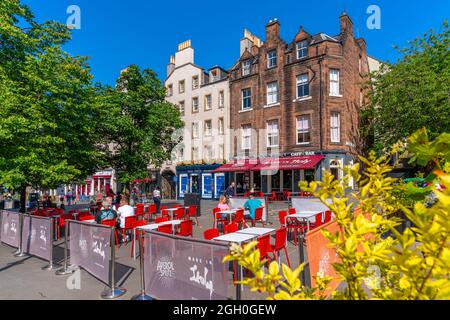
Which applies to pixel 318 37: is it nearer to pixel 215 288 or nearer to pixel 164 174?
pixel 164 174

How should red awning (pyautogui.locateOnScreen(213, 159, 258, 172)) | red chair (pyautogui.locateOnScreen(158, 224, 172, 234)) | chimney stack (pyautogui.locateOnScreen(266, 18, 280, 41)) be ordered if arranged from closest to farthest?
red chair (pyautogui.locateOnScreen(158, 224, 172, 234)) → red awning (pyautogui.locateOnScreen(213, 159, 258, 172)) → chimney stack (pyautogui.locateOnScreen(266, 18, 280, 41))

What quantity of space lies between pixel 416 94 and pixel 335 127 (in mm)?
5860

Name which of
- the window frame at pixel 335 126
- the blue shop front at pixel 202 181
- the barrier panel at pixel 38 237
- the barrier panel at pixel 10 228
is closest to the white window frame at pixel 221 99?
the blue shop front at pixel 202 181

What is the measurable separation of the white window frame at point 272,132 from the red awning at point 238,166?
221 centimetres

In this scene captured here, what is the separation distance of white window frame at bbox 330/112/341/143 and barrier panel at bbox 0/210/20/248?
67.9 ft

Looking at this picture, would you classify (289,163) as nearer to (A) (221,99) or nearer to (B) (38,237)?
(A) (221,99)

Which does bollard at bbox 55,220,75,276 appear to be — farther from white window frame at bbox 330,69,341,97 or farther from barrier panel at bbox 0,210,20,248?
white window frame at bbox 330,69,341,97

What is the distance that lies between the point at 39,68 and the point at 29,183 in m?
4.52

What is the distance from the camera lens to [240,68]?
87.2 ft

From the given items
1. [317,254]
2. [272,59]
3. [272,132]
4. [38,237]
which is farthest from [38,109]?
[272,59]

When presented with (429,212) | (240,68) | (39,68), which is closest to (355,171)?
(429,212)

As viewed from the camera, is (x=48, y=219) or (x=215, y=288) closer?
(x=215, y=288)

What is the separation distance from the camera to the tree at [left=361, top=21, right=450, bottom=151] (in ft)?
54.5

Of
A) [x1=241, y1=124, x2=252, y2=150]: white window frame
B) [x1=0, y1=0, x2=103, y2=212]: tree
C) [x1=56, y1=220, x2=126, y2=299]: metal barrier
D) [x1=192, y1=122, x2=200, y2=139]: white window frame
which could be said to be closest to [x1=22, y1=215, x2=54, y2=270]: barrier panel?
[x1=56, y1=220, x2=126, y2=299]: metal barrier
